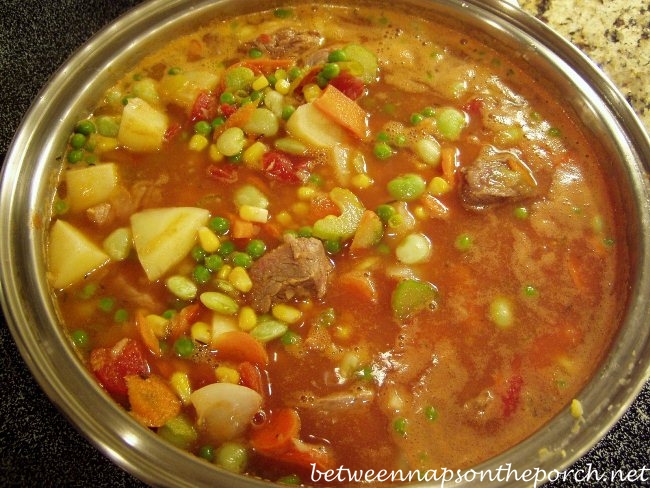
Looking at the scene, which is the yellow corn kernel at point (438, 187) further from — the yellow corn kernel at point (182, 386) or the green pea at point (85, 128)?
the green pea at point (85, 128)

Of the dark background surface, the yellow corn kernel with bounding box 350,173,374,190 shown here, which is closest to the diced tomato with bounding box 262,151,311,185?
the yellow corn kernel with bounding box 350,173,374,190

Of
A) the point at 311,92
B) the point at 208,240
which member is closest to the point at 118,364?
the point at 208,240

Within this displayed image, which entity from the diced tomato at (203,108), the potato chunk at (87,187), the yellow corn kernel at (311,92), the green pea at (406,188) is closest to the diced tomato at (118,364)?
the potato chunk at (87,187)

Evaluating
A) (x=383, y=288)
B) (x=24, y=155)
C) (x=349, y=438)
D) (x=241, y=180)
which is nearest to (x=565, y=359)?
(x=383, y=288)

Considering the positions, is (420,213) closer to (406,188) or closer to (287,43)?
(406,188)

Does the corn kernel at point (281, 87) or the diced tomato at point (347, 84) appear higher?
the diced tomato at point (347, 84)

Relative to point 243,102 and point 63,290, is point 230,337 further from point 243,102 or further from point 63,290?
point 243,102
